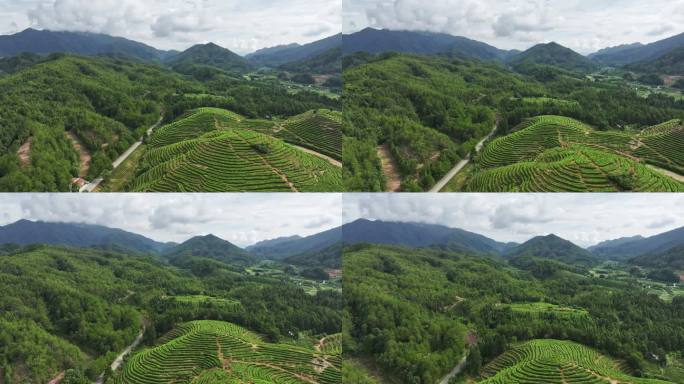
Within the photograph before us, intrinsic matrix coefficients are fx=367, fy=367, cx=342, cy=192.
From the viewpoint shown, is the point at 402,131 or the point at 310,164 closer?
the point at 310,164

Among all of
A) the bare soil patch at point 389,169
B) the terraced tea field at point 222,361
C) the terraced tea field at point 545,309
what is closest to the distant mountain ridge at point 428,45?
the bare soil patch at point 389,169

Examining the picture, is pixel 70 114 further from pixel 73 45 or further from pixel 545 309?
pixel 545 309

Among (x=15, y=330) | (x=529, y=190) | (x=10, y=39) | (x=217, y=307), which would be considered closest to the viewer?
(x=529, y=190)

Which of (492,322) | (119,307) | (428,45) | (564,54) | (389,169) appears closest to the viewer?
(389,169)

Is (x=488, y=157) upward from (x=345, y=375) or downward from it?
upward

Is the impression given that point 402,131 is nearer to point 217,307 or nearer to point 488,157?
point 488,157

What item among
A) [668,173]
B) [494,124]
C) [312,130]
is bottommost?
[668,173]

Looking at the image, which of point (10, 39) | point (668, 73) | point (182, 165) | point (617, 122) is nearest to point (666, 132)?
point (617, 122)

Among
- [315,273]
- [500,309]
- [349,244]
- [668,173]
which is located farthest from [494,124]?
[315,273]
